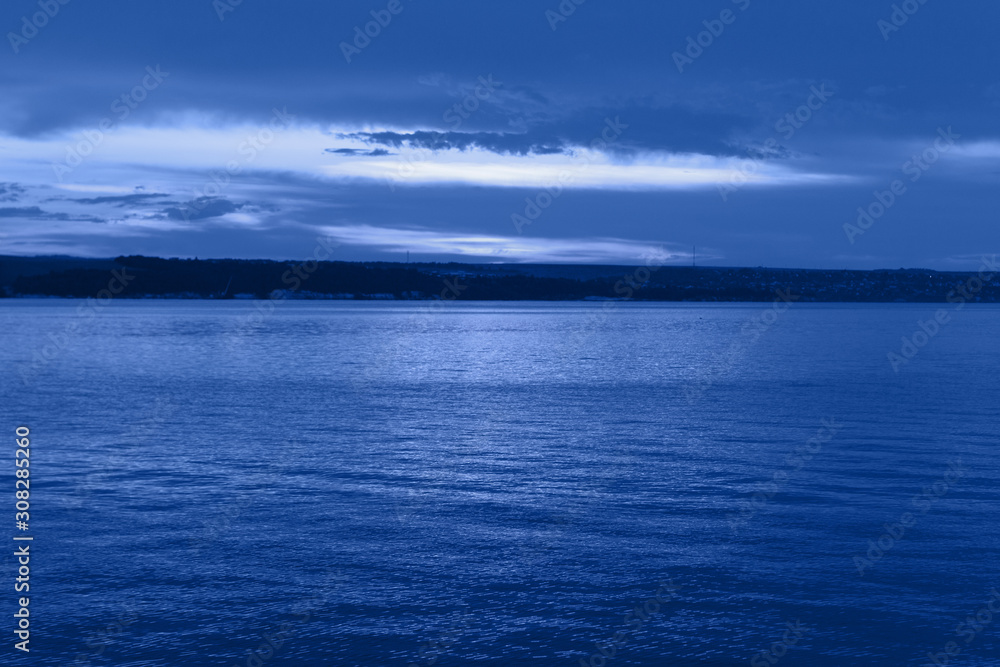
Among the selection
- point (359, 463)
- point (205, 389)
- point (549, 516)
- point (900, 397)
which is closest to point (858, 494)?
point (549, 516)

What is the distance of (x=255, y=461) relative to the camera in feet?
59.0

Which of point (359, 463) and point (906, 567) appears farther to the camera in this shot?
point (359, 463)

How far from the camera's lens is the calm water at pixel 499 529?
9.45m

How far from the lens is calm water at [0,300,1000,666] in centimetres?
945

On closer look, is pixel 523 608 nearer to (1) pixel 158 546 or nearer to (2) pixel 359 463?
(1) pixel 158 546

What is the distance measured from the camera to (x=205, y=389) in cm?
3219

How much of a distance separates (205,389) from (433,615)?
2403 cm

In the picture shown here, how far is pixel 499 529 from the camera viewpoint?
13031 mm

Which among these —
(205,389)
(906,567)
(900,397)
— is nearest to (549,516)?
(906,567)

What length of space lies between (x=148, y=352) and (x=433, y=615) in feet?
146

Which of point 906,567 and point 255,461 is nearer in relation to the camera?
point 906,567

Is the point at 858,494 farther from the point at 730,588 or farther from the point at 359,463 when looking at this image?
the point at 359,463

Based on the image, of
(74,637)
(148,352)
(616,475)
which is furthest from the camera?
(148,352)

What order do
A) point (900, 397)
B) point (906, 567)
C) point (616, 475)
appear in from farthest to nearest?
point (900, 397)
point (616, 475)
point (906, 567)
